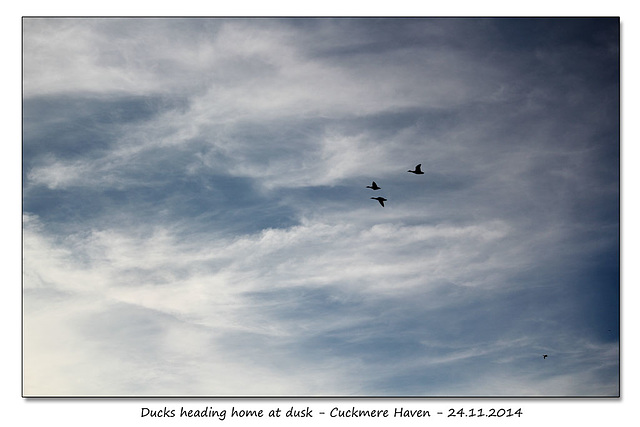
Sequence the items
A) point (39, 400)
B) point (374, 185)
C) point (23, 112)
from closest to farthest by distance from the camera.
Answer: point (39, 400) < point (23, 112) < point (374, 185)

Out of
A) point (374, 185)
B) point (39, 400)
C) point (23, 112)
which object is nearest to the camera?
point (39, 400)

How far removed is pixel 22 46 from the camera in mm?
28891

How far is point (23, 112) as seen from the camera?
94.8 ft

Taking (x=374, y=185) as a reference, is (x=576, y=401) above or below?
below

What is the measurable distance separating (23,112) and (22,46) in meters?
2.79

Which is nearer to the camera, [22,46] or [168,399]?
[168,399]

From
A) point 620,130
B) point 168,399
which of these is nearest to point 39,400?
point 168,399
